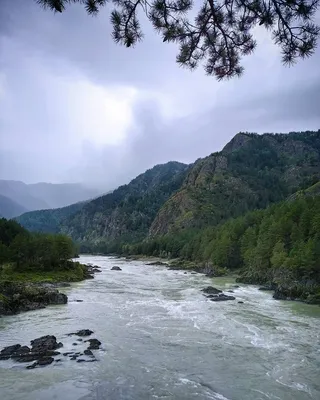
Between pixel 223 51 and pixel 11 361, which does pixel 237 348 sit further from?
pixel 223 51

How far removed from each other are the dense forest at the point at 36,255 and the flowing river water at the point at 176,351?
1270 inches

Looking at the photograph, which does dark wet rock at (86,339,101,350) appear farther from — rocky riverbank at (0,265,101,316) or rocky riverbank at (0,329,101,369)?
rocky riverbank at (0,265,101,316)

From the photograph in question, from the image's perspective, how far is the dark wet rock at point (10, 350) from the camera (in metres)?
22.7

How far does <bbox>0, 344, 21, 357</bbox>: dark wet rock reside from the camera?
22.7m

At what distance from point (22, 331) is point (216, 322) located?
15.9m

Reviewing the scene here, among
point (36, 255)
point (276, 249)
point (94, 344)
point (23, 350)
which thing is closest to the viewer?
point (23, 350)

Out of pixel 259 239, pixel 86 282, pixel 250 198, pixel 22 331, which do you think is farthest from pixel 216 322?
pixel 250 198

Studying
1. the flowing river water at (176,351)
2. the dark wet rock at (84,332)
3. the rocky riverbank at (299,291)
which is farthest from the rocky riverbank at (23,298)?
the rocky riverbank at (299,291)

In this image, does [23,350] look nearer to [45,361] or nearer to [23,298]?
[45,361]

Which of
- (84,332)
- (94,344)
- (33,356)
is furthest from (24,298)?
(33,356)

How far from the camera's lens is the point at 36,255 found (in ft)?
240

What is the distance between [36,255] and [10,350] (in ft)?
170

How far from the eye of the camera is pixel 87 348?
24.0 m

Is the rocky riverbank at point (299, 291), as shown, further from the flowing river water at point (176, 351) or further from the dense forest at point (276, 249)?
the flowing river water at point (176, 351)
